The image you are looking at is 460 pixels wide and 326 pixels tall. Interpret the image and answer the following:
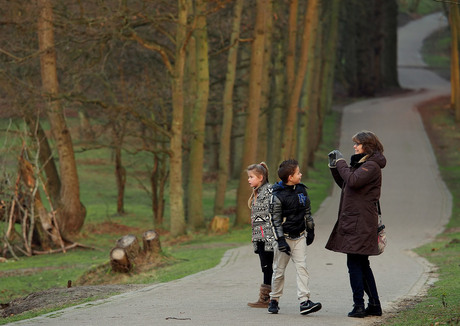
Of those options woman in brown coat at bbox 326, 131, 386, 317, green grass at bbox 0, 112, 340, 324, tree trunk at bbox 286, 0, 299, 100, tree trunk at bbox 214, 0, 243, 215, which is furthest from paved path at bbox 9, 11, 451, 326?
tree trunk at bbox 286, 0, 299, 100

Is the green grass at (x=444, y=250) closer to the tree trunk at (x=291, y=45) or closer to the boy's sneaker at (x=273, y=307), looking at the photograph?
the boy's sneaker at (x=273, y=307)

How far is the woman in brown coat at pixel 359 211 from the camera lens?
9.09 m

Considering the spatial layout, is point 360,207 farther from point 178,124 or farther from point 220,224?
point 220,224

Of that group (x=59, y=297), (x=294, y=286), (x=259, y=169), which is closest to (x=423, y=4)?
(x=294, y=286)

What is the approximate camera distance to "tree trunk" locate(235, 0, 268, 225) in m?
25.3

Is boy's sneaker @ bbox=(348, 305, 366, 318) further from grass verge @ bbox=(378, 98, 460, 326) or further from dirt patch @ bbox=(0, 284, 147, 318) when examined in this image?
dirt patch @ bbox=(0, 284, 147, 318)

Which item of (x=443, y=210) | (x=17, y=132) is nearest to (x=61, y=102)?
(x=17, y=132)

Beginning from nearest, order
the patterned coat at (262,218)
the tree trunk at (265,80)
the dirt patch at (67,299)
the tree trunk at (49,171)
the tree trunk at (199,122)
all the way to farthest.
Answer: the patterned coat at (262,218) < the dirt patch at (67,299) < the tree trunk at (199,122) < the tree trunk at (265,80) < the tree trunk at (49,171)

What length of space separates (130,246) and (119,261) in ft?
1.48

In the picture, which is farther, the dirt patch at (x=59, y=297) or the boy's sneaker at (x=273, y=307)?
the dirt patch at (x=59, y=297)

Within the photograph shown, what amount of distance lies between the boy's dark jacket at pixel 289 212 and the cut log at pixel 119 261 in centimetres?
611

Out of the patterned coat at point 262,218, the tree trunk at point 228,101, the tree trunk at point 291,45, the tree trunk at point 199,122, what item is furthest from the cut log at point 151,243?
the tree trunk at point 291,45

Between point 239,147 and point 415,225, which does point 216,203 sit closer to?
point 415,225

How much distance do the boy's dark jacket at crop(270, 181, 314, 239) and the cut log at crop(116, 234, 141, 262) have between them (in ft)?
20.6
